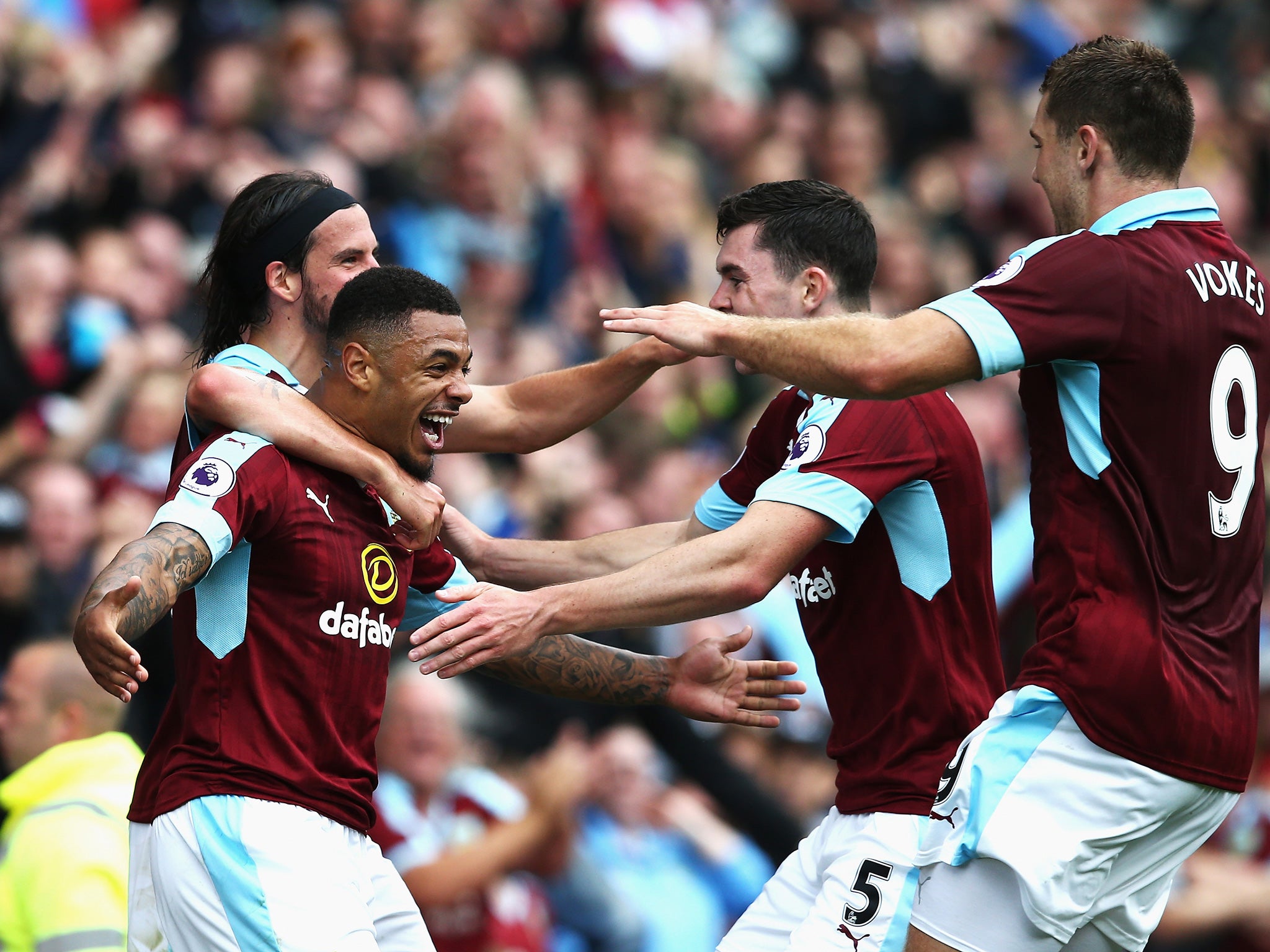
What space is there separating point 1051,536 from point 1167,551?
282mm

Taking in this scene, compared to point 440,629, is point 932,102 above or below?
above

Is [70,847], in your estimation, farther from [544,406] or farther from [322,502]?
[544,406]

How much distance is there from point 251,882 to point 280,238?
6.04 ft

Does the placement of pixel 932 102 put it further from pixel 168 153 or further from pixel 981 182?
pixel 168 153

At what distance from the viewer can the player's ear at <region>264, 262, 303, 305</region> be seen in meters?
4.71

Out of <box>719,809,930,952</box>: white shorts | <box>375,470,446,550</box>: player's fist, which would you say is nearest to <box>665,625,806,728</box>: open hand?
<box>719,809,930,952</box>: white shorts

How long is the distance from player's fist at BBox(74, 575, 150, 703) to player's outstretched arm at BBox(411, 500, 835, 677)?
0.92m

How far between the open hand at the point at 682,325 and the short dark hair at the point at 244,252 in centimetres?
102

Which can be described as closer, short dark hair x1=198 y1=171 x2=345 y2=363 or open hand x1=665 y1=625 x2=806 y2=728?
short dark hair x1=198 y1=171 x2=345 y2=363

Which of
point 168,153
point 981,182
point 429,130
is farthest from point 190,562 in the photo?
point 981,182

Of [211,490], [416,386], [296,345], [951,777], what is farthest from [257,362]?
[951,777]

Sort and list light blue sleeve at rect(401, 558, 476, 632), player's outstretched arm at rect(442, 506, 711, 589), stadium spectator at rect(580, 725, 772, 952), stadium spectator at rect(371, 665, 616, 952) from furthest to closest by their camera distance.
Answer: stadium spectator at rect(580, 725, 772, 952), stadium spectator at rect(371, 665, 616, 952), player's outstretched arm at rect(442, 506, 711, 589), light blue sleeve at rect(401, 558, 476, 632)

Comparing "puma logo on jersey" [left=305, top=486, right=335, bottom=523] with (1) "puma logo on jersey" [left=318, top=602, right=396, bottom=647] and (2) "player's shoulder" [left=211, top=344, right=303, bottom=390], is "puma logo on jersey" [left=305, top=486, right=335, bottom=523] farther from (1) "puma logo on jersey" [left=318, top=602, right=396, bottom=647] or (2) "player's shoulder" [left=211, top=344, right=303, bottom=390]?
(2) "player's shoulder" [left=211, top=344, right=303, bottom=390]

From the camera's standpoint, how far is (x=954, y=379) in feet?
13.1
